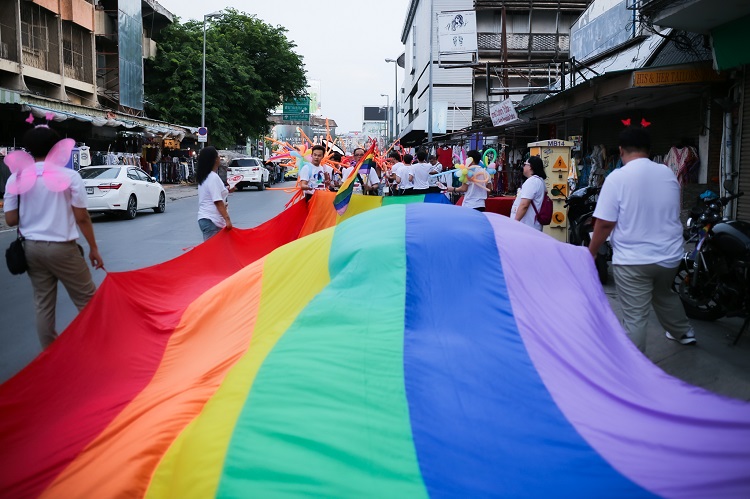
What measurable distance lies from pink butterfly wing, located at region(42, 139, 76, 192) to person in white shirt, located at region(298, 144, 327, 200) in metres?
4.92

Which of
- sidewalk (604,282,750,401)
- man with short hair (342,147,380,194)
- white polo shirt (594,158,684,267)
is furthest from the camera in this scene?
man with short hair (342,147,380,194)

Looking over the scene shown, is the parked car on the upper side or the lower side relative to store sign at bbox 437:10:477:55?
lower

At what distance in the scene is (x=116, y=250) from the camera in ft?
42.4

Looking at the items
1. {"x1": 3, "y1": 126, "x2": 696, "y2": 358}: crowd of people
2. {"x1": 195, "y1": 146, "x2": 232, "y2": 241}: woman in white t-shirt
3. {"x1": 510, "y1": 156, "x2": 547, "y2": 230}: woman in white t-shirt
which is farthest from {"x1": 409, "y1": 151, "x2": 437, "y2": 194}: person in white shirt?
{"x1": 3, "y1": 126, "x2": 696, "y2": 358}: crowd of people

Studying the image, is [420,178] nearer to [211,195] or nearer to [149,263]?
[149,263]

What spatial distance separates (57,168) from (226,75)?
4119 centimetres

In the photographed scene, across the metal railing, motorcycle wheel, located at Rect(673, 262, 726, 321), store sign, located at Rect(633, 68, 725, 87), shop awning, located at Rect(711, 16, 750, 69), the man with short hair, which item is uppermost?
the metal railing

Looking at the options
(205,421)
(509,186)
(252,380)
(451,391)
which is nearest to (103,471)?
(205,421)

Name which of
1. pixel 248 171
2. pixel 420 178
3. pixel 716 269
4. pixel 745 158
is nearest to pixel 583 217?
pixel 745 158

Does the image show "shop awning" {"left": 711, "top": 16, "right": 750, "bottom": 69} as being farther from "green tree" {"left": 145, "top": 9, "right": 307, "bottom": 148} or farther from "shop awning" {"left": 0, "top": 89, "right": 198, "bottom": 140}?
"green tree" {"left": 145, "top": 9, "right": 307, "bottom": 148}

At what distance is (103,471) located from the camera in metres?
3.16

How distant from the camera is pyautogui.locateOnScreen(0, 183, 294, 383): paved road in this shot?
6.73 m

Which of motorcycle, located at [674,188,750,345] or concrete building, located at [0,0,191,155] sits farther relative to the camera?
concrete building, located at [0,0,191,155]

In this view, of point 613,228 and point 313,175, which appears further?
point 313,175
